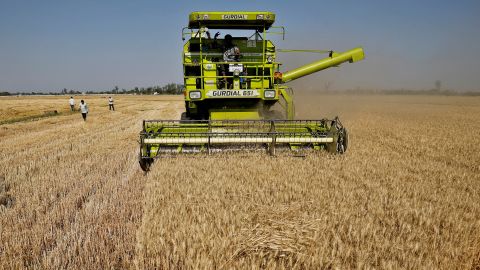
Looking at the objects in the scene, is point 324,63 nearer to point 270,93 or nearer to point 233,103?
point 270,93

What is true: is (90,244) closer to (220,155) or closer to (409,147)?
(220,155)

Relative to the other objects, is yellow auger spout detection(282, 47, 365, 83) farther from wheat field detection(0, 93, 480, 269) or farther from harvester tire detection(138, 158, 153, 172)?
harvester tire detection(138, 158, 153, 172)

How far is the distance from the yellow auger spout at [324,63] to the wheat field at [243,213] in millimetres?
3025

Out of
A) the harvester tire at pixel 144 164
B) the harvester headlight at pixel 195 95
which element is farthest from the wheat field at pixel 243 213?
the harvester headlight at pixel 195 95

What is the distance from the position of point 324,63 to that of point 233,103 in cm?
287

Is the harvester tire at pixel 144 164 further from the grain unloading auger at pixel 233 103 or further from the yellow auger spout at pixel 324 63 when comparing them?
the yellow auger spout at pixel 324 63

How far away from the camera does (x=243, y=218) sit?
322 cm

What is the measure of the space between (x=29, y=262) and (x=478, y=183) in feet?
17.5

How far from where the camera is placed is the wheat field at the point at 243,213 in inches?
100.0

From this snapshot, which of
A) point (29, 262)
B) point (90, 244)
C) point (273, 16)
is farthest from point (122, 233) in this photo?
point (273, 16)

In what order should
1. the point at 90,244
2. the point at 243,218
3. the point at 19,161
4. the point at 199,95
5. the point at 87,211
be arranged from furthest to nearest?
the point at 199,95
the point at 19,161
the point at 87,211
the point at 243,218
the point at 90,244

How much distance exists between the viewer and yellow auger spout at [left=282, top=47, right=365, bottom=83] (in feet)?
29.0

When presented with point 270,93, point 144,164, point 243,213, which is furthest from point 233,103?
point 243,213

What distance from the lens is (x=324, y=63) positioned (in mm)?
9016
